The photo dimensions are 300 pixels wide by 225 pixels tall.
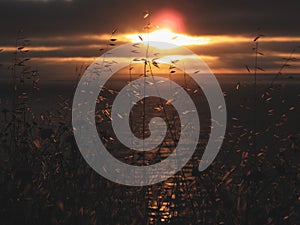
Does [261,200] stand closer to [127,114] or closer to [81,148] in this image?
[127,114]

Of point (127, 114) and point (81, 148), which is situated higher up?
point (127, 114)

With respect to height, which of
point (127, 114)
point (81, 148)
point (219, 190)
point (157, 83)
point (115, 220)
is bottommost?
point (115, 220)

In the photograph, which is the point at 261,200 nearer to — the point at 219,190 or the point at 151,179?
the point at 219,190

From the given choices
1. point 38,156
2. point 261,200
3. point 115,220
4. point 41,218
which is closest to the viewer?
point 41,218

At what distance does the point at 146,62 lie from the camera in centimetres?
506

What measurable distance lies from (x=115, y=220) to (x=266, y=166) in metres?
1.75

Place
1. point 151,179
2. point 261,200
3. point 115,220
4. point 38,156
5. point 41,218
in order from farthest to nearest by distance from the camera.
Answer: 1. point 151,179
2. point 38,156
3. point 261,200
4. point 115,220
5. point 41,218

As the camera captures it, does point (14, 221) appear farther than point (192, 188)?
No

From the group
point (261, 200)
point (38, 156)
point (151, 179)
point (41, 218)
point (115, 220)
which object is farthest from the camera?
point (151, 179)

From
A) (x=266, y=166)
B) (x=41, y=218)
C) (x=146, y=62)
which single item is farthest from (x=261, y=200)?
(x=41, y=218)

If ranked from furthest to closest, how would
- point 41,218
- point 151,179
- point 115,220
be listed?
point 151,179 → point 115,220 → point 41,218

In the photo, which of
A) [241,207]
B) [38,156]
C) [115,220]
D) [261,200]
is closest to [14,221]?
[115,220]

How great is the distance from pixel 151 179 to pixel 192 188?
0.57 m

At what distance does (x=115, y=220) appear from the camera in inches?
176
